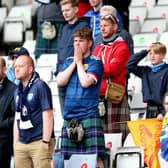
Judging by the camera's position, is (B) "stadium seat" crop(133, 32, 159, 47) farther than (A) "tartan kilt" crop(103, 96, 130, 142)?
Yes

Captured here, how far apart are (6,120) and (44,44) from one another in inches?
144

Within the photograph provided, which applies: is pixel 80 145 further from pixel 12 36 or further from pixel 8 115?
pixel 12 36

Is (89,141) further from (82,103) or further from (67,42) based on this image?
(67,42)

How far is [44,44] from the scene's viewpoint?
46.2 feet

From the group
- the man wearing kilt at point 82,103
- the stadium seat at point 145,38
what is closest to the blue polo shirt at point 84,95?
the man wearing kilt at point 82,103

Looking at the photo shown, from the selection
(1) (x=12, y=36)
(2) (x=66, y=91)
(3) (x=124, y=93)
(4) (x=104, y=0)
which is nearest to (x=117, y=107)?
(3) (x=124, y=93)

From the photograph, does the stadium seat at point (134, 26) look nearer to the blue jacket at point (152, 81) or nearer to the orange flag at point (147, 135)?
the blue jacket at point (152, 81)

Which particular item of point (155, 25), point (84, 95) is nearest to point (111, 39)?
point (84, 95)

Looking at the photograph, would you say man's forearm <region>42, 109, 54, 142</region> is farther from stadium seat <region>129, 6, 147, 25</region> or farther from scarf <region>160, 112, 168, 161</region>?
stadium seat <region>129, 6, 147, 25</region>

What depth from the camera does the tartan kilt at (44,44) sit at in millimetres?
13660

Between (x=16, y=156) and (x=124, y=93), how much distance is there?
1.58m

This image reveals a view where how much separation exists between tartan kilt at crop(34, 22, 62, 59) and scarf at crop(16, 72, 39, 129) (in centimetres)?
363

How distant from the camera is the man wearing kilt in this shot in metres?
9.98

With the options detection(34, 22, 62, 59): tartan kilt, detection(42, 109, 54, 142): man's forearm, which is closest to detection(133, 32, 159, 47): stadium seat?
detection(34, 22, 62, 59): tartan kilt
